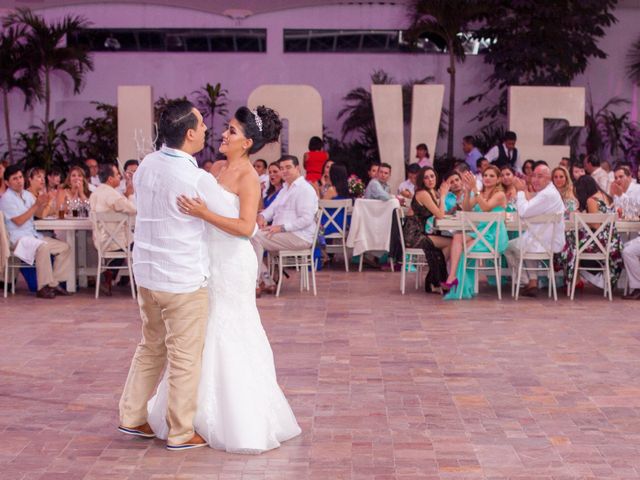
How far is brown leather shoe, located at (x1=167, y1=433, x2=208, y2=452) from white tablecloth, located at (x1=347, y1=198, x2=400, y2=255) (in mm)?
7087

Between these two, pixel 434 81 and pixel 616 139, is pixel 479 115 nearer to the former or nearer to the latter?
pixel 434 81

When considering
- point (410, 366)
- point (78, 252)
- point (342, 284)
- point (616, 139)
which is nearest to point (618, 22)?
point (616, 139)

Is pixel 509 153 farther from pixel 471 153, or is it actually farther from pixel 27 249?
pixel 27 249

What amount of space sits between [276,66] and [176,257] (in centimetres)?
1426

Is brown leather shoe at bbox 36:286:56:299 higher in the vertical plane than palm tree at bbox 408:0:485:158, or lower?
lower

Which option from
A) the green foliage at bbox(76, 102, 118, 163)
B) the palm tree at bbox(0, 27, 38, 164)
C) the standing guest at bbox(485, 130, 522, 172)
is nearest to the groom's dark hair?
the standing guest at bbox(485, 130, 522, 172)

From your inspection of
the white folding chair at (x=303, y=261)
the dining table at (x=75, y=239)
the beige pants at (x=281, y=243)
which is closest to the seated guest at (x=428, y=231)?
the white folding chair at (x=303, y=261)

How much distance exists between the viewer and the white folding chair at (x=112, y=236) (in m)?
9.24

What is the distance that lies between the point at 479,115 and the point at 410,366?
1219cm

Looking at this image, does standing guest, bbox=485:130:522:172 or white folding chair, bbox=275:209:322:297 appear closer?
white folding chair, bbox=275:209:322:297

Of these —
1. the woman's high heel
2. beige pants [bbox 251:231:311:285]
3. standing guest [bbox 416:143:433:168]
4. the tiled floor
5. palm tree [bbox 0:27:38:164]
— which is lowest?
the tiled floor

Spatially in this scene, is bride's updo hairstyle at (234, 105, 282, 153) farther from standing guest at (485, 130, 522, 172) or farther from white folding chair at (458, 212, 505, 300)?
standing guest at (485, 130, 522, 172)

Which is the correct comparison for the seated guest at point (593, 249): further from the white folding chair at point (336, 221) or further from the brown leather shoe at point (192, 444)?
the brown leather shoe at point (192, 444)

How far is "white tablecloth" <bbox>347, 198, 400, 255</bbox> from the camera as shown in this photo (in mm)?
11523
